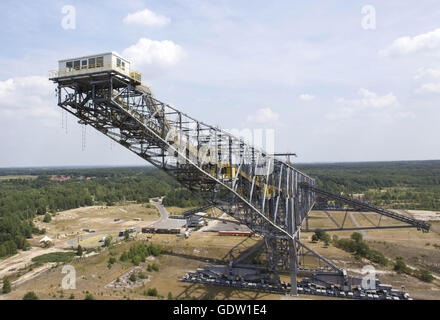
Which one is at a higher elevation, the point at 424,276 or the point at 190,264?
the point at 424,276

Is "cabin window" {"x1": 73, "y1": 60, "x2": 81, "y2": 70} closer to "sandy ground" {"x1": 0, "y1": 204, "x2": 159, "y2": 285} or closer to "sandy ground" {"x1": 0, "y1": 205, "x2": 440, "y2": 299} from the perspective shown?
"sandy ground" {"x1": 0, "y1": 205, "x2": 440, "y2": 299}

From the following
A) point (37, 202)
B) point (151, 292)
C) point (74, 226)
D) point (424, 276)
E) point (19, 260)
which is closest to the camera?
point (151, 292)

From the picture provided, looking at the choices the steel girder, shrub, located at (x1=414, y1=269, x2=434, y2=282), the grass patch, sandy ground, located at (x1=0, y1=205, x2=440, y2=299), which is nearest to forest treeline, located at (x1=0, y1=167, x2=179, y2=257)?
sandy ground, located at (x1=0, y1=205, x2=440, y2=299)

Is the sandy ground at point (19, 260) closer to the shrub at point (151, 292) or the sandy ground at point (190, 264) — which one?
the sandy ground at point (190, 264)

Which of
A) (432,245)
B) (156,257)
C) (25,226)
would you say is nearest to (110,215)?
(25,226)

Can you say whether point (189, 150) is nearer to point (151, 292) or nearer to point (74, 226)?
point (151, 292)

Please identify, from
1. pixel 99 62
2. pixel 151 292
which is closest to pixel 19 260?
pixel 151 292

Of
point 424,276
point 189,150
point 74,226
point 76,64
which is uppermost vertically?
point 76,64

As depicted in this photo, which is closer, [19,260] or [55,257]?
[19,260]

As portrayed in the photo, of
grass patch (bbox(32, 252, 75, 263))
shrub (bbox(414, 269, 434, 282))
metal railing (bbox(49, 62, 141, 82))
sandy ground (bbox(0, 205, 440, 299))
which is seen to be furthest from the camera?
grass patch (bbox(32, 252, 75, 263))
